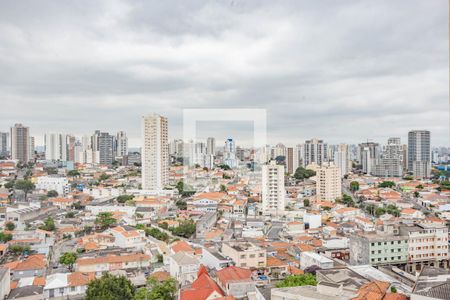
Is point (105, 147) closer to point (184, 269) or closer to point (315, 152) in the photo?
point (315, 152)

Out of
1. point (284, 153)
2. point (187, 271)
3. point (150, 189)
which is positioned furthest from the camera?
point (284, 153)

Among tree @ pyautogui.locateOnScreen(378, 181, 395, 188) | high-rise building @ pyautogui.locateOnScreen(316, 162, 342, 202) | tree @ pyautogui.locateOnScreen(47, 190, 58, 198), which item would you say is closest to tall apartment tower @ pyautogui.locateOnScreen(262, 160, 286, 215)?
high-rise building @ pyautogui.locateOnScreen(316, 162, 342, 202)

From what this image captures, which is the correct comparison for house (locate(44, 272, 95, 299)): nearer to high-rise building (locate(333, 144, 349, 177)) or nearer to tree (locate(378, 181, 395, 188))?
tree (locate(378, 181, 395, 188))

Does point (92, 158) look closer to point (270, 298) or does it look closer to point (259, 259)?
point (259, 259)

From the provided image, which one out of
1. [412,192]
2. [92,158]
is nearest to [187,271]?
[412,192]

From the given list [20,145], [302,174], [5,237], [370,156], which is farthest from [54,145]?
[370,156]
